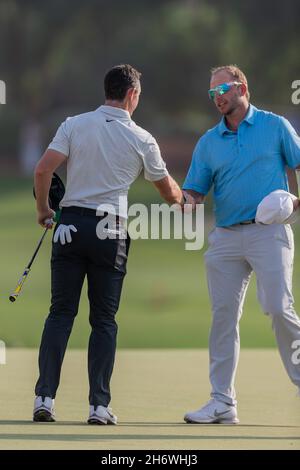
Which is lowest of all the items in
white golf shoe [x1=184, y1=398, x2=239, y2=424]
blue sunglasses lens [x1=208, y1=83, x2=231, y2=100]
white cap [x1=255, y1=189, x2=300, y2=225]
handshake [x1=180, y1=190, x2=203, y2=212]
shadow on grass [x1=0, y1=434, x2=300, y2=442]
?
shadow on grass [x1=0, y1=434, x2=300, y2=442]

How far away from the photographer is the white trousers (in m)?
7.17

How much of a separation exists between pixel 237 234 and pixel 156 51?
1764 inches

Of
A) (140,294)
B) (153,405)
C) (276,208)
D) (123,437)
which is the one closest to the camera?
(123,437)

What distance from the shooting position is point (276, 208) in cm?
707

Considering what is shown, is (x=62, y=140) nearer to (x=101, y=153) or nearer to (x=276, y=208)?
(x=101, y=153)

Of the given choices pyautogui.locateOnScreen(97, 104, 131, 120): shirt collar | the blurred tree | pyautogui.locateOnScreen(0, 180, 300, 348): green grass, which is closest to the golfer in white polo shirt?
pyautogui.locateOnScreen(97, 104, 131, 120): shirt collar

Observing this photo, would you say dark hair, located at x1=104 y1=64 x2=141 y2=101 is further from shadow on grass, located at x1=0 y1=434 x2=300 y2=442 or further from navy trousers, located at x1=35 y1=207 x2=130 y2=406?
shadow on grass, located at x1=0 y1=434 x2=300 y2=442

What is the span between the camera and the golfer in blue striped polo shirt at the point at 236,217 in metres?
7.29

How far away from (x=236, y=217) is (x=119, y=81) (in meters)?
1.01

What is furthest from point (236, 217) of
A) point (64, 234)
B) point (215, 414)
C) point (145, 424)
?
point (145, 424)

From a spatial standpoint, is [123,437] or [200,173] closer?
[123,437]

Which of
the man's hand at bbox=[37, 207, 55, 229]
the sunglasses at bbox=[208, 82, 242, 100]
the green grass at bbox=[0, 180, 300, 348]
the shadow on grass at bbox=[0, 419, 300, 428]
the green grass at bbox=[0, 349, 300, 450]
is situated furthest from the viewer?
the green grass at bbox=[0, 180, 300, 348]

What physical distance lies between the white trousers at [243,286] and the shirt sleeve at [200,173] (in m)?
0.26

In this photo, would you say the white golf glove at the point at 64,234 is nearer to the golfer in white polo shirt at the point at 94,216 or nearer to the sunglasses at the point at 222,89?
the golfer in white polo shirt at the point at 94,216
